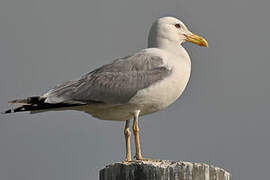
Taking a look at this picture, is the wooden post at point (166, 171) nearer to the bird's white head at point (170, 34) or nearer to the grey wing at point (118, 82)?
the grey wing at point (118, 82)

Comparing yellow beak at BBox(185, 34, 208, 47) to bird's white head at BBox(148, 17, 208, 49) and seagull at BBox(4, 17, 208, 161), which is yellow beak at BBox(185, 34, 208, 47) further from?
seagull at BBox(4, 17, 208, 161)

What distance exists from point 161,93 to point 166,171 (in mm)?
3322

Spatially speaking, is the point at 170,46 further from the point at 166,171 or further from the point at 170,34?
the point at 166,171

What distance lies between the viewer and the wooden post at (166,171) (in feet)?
20.9

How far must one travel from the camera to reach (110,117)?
9.70 meters

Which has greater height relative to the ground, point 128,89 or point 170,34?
point 170,34

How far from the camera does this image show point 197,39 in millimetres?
11039

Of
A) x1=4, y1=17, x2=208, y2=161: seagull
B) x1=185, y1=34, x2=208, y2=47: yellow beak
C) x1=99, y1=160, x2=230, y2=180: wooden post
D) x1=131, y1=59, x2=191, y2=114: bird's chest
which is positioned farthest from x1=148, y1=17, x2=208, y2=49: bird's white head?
x1=99, y1=160, x2=230, y2=180: wooden post

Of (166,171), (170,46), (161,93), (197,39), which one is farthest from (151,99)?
(166,171)

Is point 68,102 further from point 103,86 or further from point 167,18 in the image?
point 167,18

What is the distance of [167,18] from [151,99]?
1949 millimetres

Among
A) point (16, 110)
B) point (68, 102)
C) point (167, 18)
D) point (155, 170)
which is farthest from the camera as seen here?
point (167, 18)

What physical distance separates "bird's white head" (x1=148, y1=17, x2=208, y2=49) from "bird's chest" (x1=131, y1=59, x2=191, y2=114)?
900 mm

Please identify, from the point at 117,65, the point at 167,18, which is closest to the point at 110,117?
the point at 117,65
